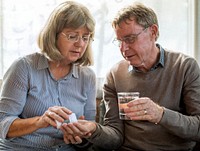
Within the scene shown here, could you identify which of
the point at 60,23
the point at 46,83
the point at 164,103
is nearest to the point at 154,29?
the point at 164,103

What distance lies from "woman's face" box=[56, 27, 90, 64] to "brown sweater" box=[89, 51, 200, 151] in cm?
31

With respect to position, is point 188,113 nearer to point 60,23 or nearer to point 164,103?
point 164,103

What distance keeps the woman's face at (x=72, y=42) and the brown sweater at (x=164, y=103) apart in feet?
1.01

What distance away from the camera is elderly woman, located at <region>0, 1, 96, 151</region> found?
1606 millimetres

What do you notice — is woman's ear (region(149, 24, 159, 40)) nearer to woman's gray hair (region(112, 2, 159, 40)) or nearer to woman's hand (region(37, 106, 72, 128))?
woman's gray hair (region(112, 2, 159, 40))

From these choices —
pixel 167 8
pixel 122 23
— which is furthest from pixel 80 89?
pixel 167 8

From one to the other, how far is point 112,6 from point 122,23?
1.84 ft

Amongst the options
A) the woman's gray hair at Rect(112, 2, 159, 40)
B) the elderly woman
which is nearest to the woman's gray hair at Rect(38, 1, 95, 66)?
the elderly woman

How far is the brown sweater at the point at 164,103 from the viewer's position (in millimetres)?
1643

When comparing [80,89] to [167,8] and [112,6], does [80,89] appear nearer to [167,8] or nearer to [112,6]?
[112,6]

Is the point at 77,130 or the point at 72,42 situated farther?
the point at 72,42

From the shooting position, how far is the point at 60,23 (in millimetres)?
1675

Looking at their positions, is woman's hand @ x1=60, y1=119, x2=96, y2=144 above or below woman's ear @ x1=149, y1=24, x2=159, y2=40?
below

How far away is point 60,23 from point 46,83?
0.32 meters
